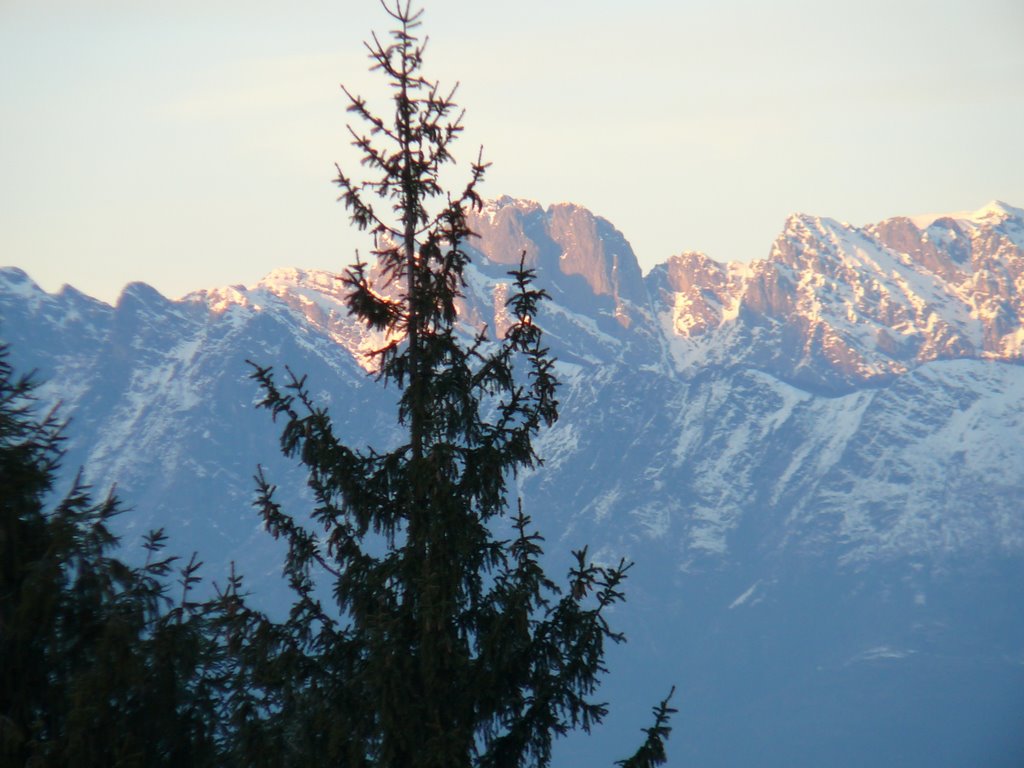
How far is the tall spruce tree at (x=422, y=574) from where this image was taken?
20.9 m

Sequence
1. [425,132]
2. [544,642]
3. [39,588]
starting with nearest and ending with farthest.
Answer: [39,588] < [544,642] < [425,132]

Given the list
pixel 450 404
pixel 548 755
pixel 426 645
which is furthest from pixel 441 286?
pixel 548 755

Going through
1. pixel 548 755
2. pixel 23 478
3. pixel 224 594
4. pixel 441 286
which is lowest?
pixel 548 755

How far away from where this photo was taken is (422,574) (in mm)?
21422

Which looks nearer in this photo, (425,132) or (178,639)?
(178,639)

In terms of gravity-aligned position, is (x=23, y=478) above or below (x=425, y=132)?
below

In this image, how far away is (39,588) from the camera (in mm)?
19766

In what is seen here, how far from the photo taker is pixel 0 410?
21.3 meters

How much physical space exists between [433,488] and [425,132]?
5.49 metres

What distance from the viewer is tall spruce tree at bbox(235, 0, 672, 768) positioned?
20906 mm

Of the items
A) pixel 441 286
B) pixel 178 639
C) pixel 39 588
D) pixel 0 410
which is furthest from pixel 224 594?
pixel 441 286

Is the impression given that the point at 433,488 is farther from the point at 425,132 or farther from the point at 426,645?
the point at 425,132

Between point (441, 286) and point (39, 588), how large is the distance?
7189mm

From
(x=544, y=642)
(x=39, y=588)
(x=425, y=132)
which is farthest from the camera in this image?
(x=425, y=132)
